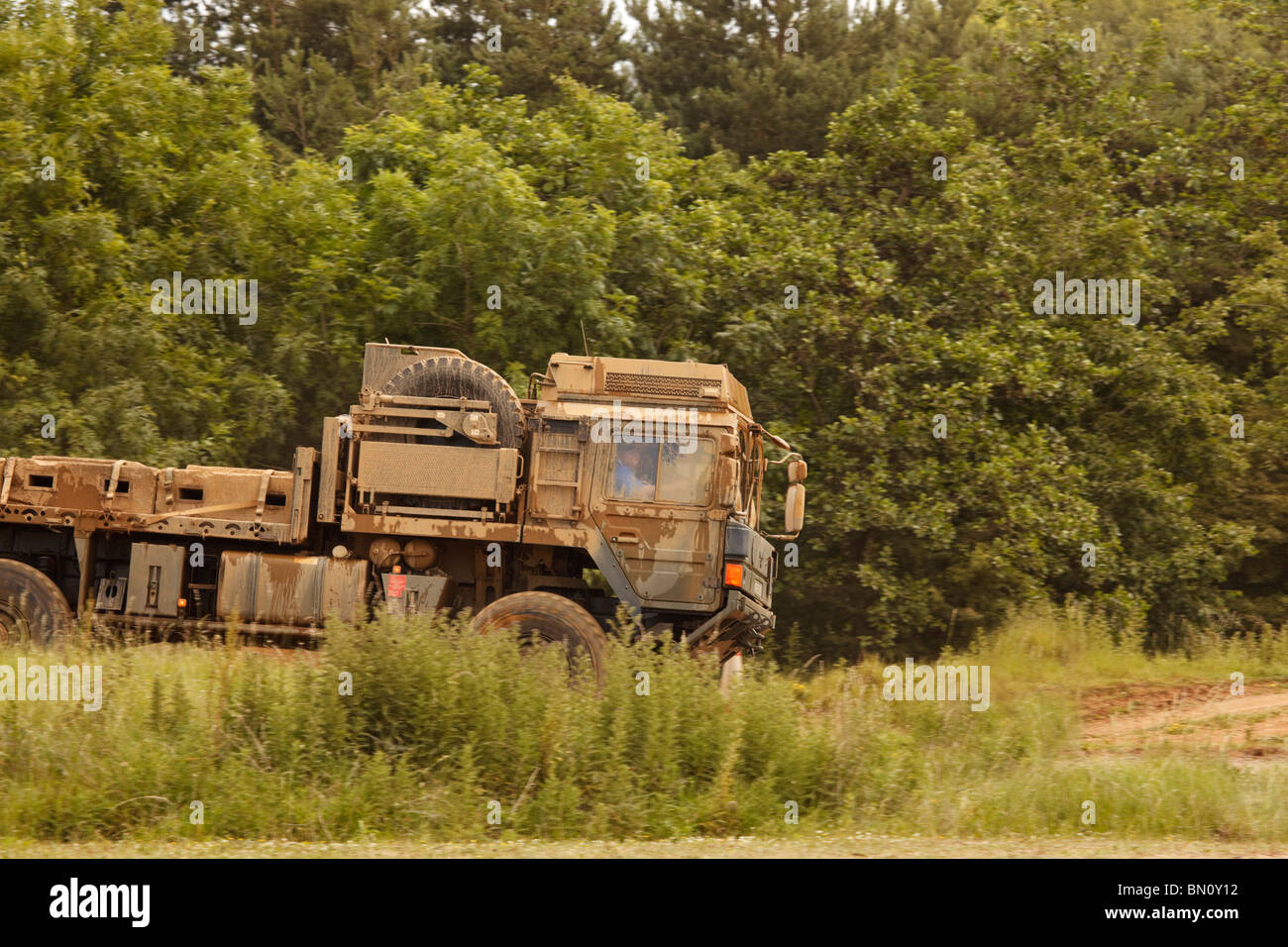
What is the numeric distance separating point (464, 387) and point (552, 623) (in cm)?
240

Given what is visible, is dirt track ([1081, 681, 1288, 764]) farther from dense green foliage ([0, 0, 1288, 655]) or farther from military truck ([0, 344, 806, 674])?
military truck ([0, 344, 806, 674])

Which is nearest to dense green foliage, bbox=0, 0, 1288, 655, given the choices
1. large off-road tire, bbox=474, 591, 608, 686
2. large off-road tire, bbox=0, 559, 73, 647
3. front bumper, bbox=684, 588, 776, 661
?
large off-road tire, bbox=0, 559, 73, 647

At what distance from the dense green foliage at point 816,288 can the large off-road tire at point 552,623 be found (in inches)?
288

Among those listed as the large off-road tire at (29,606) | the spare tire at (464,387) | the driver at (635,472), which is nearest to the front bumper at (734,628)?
the driver at (635,472)

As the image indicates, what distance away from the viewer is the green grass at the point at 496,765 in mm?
9117

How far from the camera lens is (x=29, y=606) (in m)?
13.3

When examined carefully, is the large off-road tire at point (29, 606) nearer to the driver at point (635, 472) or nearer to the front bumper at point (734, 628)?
the driver at point (635, 472)

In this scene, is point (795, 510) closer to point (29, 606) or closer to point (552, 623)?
point (552, 623)

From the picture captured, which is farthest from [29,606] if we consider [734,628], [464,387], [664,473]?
[734,628]

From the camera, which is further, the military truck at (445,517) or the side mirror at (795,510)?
the side mirror at (795,510)

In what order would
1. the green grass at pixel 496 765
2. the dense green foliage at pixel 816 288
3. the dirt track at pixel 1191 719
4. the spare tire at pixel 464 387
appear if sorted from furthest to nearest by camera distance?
the dense green foliage at pixel 816 288
the spare tire at pixel 464 387
the dirt track at pixel 1191 719
the green grass at pixel 496 765

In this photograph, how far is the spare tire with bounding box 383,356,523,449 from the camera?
43.3ft

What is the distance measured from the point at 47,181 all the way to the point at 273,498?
28.0 ft

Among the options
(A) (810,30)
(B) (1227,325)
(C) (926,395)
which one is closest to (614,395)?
(C) (926,395)
